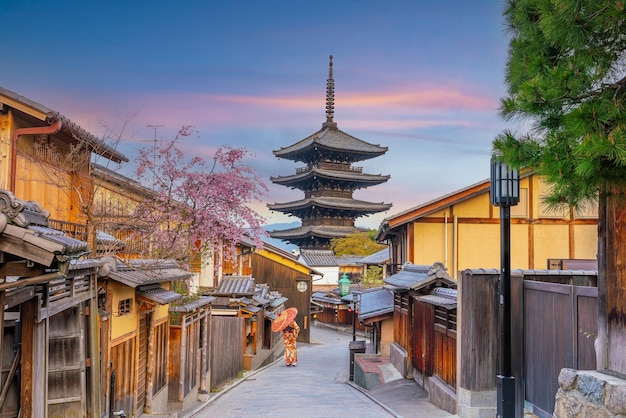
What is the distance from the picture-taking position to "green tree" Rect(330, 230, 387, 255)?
2143 inches

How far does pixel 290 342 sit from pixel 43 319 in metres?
20.3

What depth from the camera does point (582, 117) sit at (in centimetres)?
512

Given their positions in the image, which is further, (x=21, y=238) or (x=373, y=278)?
(x=373, y=278)

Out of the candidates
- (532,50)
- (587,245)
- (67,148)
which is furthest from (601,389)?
(587,245)

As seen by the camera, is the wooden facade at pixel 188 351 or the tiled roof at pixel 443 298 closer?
the tiled roof at pixel 443 298

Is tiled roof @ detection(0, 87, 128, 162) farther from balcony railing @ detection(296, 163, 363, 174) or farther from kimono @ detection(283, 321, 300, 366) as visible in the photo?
balcony railing @ detection(296, 163, 363, 174)

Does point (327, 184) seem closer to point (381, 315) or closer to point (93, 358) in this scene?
point (381, 315)

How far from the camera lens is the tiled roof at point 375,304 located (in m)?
20.4

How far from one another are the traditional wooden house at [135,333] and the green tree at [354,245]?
40.7m

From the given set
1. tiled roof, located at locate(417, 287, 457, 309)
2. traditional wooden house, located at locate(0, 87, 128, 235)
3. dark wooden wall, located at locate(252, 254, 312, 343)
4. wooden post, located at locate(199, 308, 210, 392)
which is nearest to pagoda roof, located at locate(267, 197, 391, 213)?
dark wooden wall, located at locate(252, 254, 312, 343)

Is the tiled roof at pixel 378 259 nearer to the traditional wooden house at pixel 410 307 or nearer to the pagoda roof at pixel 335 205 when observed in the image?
the pagoda roof at pixel 335 205

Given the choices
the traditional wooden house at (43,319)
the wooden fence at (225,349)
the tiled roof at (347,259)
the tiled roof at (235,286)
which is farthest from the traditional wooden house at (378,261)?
the traditional wooden house at (43,319)

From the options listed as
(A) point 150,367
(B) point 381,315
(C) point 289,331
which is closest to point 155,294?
(A) point 150,367

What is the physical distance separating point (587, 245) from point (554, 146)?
16.6 metres
